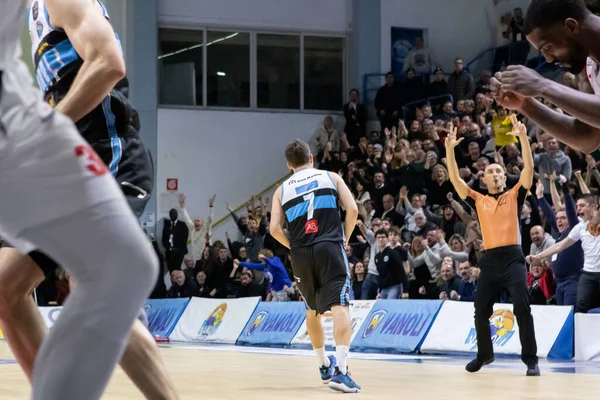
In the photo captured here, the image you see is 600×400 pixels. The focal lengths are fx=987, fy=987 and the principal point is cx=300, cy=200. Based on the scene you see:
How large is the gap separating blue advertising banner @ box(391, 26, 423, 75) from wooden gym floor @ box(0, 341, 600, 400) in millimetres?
13243

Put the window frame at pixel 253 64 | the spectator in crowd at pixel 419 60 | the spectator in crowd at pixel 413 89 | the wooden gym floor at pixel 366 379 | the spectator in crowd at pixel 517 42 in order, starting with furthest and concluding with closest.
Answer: the spectator in crowd at pixel 419 60, the window frame at pixel 253 64, the spectator in crowd at pixel 517 42, the spectator in crowd at pixel 413 89, the wooden gym floor at pixel 366 379

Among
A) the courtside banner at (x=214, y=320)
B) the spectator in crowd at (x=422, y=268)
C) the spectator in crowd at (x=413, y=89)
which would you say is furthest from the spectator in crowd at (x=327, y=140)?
the spectator in crowd at (x=422, y=268)

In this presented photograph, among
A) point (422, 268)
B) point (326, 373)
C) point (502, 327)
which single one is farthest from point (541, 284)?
point (326, 373)

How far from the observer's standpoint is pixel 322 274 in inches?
338

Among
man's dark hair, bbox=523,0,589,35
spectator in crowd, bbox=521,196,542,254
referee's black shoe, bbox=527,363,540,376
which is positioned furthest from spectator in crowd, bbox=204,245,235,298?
man's dark hair, bbox=523,0,589,35

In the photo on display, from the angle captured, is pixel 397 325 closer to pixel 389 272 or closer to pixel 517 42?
pixel 389 272

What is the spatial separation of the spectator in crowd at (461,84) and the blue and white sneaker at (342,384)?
14655mm

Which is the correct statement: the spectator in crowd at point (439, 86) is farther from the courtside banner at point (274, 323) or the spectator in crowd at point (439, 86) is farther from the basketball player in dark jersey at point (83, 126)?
the basketball player in dark jersey at point (83, 126)

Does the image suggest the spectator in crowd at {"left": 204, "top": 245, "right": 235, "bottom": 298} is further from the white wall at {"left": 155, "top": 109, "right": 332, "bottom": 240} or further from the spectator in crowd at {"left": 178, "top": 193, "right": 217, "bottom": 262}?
the white wall at {"left": 155, "top": 109, "right": 332, "bottom": 240}

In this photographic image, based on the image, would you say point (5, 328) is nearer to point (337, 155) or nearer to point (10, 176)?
point (10, 176)

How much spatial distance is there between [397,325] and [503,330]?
181 cm

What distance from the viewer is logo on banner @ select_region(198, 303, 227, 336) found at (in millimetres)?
17719

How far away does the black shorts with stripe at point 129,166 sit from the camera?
4.01 m

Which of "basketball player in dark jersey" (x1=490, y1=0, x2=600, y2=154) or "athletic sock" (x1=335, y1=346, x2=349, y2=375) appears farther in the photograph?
"athletic sock" (x1=335, y1=346, x2=349, y2=375)
